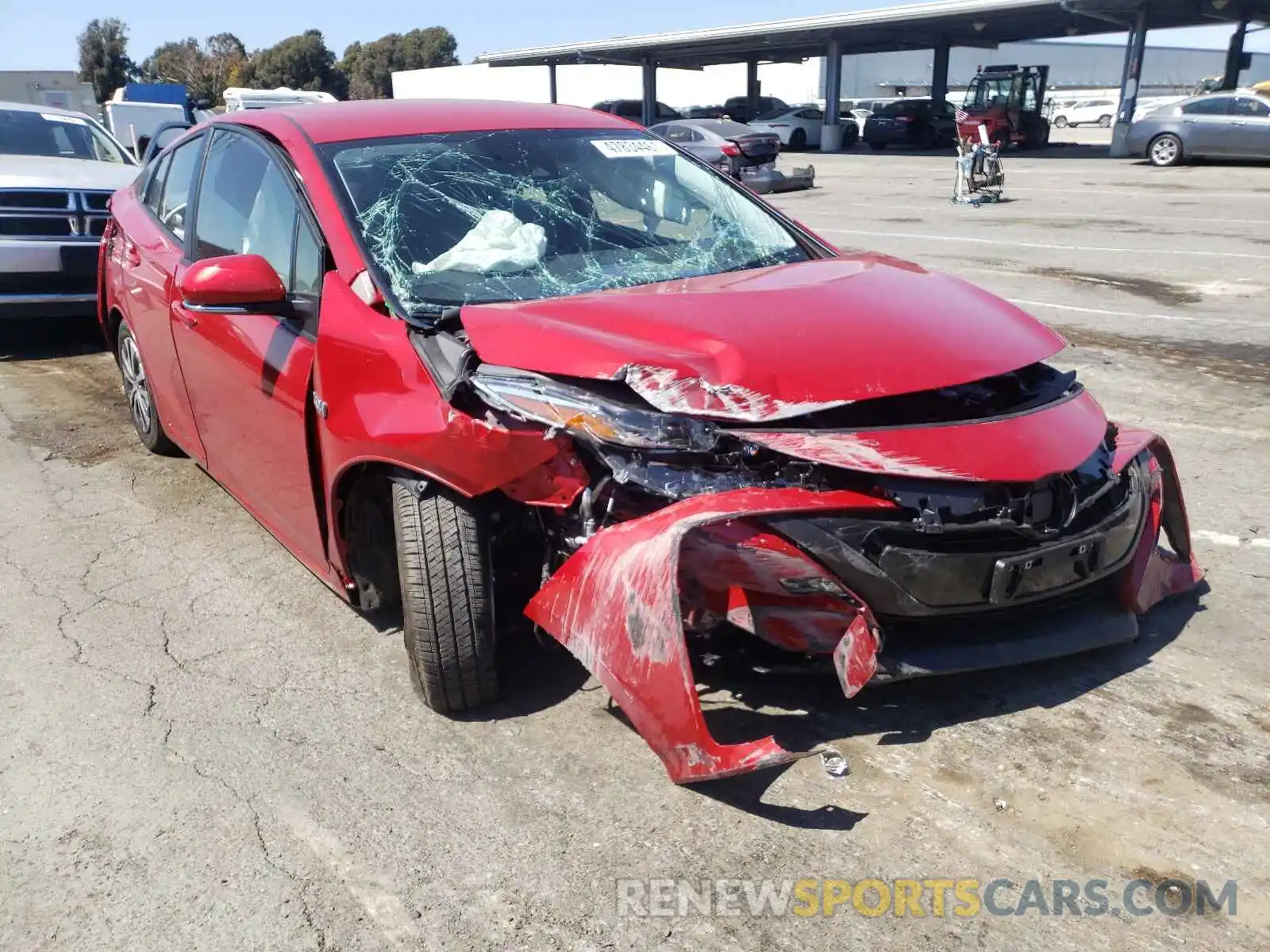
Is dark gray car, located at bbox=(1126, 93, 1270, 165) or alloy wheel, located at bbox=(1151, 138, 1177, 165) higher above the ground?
dark gray car, located at bbox=(1126, 93, 1270, 165)

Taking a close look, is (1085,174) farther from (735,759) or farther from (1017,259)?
(735,759)

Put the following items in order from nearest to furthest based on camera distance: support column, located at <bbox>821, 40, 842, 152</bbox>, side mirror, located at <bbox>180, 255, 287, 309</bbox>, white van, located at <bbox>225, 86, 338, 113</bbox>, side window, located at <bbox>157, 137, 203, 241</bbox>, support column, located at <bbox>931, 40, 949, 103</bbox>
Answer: side mirror, located at <bbox>180, 255, 287, 309</bbox>
side window, located at <bbox>157, 137, 203, 241</bbox>
white van, located at <bbox>225, 86, 338, 113</bbox>
support column, located at <bbox>821, 40, 842, 152</bbox>
support column, located at <bbox>931, 40, 949, 103</bbox>

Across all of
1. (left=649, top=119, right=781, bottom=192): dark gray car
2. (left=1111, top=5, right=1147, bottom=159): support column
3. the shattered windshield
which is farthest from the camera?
(left=1111, top=5, right=1147, bottom=159): support column

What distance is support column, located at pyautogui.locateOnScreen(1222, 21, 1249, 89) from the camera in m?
30.5

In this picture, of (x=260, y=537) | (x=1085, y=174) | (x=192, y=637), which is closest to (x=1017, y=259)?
(x=260, y=537)

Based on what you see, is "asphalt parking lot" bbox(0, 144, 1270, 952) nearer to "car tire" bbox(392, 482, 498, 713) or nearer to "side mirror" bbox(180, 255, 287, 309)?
"car tire" bbox(392, 482, 498, 713)

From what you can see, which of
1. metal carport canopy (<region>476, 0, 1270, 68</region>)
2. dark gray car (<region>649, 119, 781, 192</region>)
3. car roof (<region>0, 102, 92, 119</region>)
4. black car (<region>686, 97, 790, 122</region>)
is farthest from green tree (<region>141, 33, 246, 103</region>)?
car roof (<region>0, 102, 92, 119</region>)

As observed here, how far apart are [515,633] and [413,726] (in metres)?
0.39

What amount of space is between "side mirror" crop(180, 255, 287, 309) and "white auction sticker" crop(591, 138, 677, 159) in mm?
1381

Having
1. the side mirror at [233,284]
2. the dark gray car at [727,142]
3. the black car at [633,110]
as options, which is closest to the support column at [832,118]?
the black car at [633,110]

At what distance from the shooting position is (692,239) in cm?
370

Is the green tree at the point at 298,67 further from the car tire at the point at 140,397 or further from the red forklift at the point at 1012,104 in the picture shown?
the car tire at the point at 140,397

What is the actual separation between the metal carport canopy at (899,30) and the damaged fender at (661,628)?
3028cm

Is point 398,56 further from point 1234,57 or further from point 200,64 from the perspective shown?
point 1234,57
